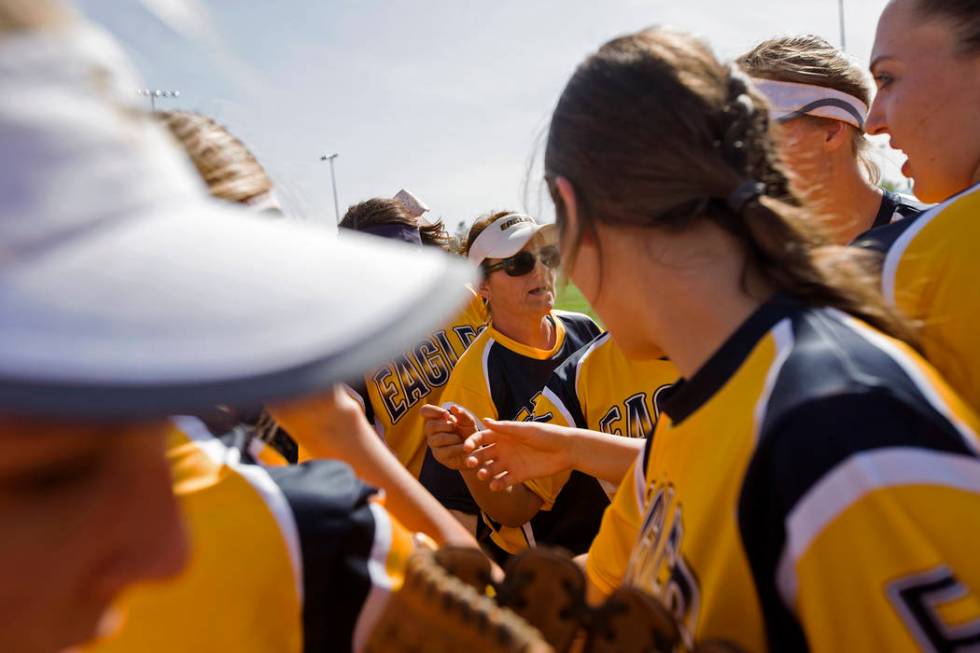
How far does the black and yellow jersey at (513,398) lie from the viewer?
3.35 metres

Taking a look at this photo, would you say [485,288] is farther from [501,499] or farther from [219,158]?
[219,158]

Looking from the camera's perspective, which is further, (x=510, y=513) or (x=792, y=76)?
(x=510, y=513)

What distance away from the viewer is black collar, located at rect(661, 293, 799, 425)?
1271 millimetres

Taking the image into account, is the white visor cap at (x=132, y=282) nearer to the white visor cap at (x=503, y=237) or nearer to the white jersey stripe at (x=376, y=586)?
the white jersey stripe at (x=376, y=586)

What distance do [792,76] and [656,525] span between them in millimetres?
2350

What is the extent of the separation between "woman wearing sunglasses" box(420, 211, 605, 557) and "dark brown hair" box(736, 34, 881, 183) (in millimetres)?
1220

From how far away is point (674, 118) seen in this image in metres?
1.43

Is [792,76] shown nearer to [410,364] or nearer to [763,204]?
[763,204]

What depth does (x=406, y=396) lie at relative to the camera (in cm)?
421

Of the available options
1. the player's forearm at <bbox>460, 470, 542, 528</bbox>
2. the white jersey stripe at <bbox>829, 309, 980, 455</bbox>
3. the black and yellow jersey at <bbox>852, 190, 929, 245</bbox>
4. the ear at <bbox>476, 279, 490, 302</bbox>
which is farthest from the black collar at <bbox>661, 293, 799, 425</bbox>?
the ear at <bbox>476, 279, 490, 302</bbox>

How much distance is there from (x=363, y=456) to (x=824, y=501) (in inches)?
36.7

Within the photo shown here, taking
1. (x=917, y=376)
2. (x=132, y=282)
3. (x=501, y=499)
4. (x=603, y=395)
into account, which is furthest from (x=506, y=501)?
→ (x=132, y=282)

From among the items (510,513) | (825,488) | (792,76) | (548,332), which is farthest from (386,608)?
(548,332)

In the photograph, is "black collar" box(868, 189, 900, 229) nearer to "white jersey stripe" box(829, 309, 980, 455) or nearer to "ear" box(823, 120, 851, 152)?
"ear" box(823, 120, 851, 152)
